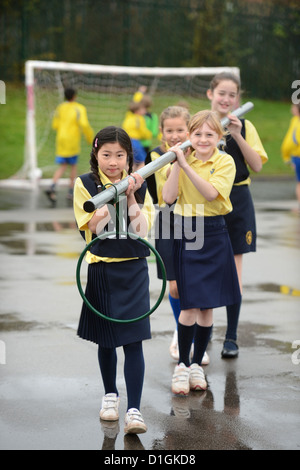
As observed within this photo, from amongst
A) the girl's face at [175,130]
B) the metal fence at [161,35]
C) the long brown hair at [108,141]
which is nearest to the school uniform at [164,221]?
the girl's face at [175,130]

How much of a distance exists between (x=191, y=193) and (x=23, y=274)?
3766mm

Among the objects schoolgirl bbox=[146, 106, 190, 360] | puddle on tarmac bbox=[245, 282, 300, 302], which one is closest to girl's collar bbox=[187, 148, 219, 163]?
schoolgirl bbox=[146, 106, 190, 360]

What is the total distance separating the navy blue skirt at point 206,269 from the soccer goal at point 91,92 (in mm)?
11472

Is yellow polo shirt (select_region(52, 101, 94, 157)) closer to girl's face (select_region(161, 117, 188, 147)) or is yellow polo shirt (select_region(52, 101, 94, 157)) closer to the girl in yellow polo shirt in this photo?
girl's face (select_region(161, 117, 188, 147))

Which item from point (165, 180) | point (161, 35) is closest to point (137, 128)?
point (165, 180)

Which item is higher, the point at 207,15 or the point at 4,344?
the point at 207,15

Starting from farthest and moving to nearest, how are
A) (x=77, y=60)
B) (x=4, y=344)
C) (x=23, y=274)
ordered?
1. (x=77, y=60)
2. (x=23, y=274)
3. (x=4, y=344)

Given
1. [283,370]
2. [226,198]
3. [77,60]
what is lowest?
[283,370]

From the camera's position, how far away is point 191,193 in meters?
5.12

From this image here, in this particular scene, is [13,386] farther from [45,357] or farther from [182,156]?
[182,156]

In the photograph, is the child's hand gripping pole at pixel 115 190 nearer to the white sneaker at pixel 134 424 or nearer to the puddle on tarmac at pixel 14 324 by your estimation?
the white sneaker at pixel 134 424

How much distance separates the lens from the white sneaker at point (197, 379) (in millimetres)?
5121

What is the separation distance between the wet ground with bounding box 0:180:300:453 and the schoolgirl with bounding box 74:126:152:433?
288 millimetres

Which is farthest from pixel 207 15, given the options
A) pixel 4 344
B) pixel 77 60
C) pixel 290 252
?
pixel 4 344
